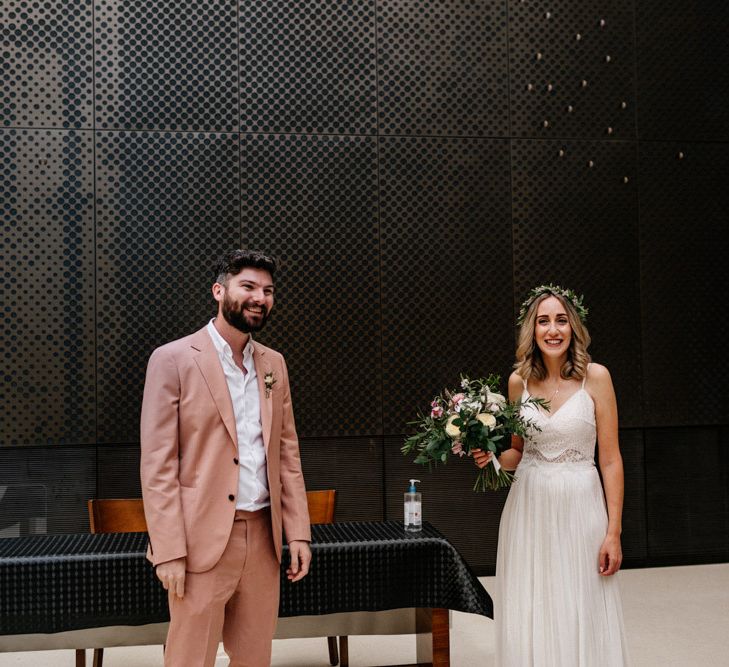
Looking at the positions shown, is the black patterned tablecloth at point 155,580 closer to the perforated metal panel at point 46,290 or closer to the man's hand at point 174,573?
the man's hand at point 174,573

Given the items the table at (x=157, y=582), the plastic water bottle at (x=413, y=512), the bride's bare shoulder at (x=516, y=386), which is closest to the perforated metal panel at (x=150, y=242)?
the table at (x=157, y=582)

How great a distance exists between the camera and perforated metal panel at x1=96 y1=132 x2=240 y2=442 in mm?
5602

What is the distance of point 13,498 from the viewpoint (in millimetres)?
5496

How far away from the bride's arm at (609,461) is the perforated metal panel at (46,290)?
3.83m

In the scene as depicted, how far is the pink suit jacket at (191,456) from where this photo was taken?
244 cm

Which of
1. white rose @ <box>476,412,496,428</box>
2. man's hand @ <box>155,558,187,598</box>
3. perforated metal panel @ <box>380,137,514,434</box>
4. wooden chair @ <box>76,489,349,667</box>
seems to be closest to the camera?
man's hand @ <box>155,558,187,598</box>

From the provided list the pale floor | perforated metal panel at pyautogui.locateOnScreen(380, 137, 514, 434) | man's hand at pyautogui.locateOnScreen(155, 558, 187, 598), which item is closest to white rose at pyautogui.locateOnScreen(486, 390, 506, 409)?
man's hand at pyautogui.locateOnScreen(155, 558, 187, 598)

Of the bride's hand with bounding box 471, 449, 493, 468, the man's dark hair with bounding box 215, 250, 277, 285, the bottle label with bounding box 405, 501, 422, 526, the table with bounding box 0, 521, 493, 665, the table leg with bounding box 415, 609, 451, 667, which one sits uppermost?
the man's dark hair with bounding box 215, 250, 277, 285

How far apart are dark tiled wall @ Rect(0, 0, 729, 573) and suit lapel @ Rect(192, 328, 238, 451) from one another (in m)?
3.19

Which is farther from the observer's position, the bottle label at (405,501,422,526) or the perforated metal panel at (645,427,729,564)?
the perforated metal panel at (645,427,729,564)

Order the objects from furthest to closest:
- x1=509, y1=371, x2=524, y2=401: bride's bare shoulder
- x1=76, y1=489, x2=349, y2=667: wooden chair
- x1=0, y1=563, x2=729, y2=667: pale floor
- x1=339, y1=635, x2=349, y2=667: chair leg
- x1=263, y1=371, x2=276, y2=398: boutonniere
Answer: x1=0, y1=563, x2=729, y2=667: pale floor → x1=76, y1=489, x2=349, y2=667: wooden chair → x1=339, y1=635, x2=349, y2=667: chair leg → x1=509, y1=371, x2=524, y2=401: bride's bare shoulder → x1=263, y1=371, x2=276, y2=398: boutonniere

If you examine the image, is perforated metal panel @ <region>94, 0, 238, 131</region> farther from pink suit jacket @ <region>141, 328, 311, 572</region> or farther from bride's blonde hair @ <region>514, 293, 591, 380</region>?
pink suit jacket @ <region>141, 328, 311, 572</region>

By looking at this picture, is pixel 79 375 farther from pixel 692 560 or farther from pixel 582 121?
pixel 692 560

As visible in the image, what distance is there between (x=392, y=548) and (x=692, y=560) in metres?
3.94
